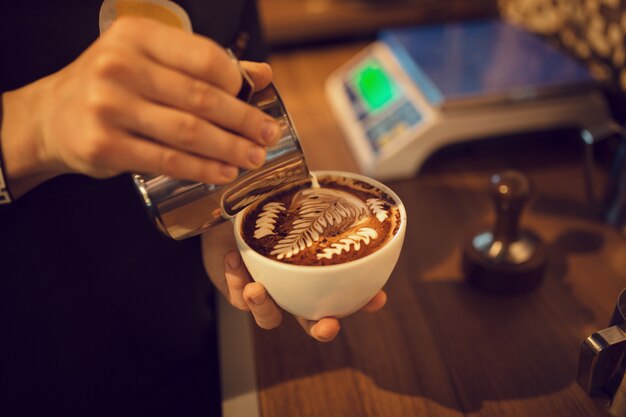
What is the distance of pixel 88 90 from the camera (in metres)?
0.46

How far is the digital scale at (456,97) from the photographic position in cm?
108

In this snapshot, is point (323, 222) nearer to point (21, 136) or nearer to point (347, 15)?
point (21, 136)

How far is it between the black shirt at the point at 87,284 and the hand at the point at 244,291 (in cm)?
13

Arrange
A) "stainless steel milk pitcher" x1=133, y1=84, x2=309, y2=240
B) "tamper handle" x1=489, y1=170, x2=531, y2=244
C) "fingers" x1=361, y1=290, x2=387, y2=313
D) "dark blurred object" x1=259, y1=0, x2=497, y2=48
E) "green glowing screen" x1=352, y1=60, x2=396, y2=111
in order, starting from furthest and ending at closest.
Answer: "dark blurred object" x1=259, y1=0, x2=497, y2=48 < "green glowing screen" x1=352, y1=60, x2=396, y2=111 < "tamper handle" x1=489, y1=170, x2=531, y2=244 < "fingers" x1=361, y1=290, x2=387, y2=313 < "stainless steel milk pitcher" x1=133, y1=84, x2=309, y2=240

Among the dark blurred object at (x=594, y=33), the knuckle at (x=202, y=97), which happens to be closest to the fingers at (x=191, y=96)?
the knuckle at (x=202, y=97)

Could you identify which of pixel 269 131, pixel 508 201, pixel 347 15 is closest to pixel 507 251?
pixel 508 201

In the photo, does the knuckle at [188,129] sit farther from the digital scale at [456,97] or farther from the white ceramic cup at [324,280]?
the digital scale at [456,97]

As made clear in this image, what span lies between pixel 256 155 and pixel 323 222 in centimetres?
18

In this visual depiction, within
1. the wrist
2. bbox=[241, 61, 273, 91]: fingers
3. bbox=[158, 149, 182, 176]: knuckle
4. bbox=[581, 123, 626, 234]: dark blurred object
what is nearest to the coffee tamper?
bbox=[581, 123, 626, 234]: dark blurred object

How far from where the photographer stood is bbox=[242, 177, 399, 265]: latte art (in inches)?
24.2

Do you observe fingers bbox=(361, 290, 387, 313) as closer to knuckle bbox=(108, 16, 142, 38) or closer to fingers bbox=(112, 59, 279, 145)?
fingers bbox=(112, 59, 279, 145)

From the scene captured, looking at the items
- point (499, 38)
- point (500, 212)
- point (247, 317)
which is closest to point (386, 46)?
point (499, 38)

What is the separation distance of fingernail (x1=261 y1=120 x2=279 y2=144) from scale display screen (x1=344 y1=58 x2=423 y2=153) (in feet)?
2.00

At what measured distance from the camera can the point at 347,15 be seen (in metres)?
1.63
